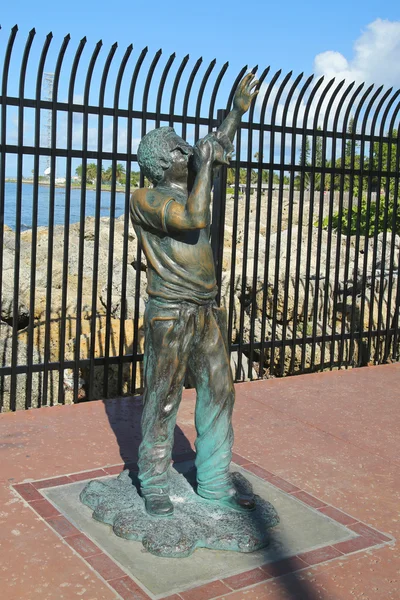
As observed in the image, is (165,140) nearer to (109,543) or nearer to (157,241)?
(157,241)

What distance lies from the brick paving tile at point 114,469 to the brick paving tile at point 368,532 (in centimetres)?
159

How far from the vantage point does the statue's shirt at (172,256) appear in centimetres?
399

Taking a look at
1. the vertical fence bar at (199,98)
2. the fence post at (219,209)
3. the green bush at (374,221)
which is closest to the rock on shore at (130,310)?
the fence post at (219,209)

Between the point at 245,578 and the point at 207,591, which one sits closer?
the point at 207,591

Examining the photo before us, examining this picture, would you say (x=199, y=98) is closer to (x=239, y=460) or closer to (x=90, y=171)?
(x=90, y=171)

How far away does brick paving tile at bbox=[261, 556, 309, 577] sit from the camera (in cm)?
373

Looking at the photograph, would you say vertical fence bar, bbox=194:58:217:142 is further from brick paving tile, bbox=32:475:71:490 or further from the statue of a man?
brick paving tile, bbox=32:475:71:490

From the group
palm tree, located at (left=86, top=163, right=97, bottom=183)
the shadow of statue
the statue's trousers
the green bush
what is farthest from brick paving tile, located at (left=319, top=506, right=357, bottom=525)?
palm tree, located at (left=86, top=163, right=97, bottom=183)

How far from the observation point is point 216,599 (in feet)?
11.3

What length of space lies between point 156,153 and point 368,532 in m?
2.45

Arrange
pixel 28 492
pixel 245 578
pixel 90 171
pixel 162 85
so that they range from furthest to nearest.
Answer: pixel 90 171
pixel 162 85
pixel 28 492
pixel 245 578

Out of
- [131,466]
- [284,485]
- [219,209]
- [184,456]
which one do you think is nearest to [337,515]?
[284,485]

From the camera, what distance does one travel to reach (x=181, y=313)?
161 inches

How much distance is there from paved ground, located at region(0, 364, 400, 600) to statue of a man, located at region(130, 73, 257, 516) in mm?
623
